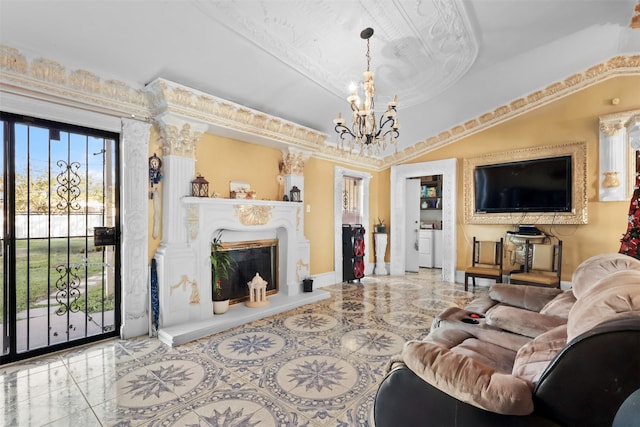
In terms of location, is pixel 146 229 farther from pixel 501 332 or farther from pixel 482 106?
pixel 482 106

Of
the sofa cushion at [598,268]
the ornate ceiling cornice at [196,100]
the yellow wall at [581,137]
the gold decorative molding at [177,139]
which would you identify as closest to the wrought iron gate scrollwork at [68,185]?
the ornate ceiling cornice at [196,100]

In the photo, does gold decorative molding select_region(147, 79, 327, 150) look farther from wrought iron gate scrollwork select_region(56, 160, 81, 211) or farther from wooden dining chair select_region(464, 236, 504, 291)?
wooden dining chair select_region(464, 236, 504, 291)

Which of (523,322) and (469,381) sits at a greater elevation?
(469,381)

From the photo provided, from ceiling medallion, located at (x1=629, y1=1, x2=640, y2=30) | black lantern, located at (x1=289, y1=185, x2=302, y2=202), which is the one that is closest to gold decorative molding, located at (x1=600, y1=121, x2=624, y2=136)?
ceiling medallion, located at (x1=629, y1=1, x2=640, y2=30)

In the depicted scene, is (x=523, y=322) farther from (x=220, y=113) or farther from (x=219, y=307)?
(x=220, y=113)

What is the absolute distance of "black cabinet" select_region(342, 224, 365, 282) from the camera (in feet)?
18.2

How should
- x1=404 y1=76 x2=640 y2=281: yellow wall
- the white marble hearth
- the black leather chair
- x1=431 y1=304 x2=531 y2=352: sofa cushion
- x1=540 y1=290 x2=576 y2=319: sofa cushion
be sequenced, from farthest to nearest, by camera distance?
1. x1=404 y1=76 x2=640 y2=281: yellow wall
2. the white marble hearth
3. x1=540 y1=290 x2=576 y2=319: sofa cushion
4. x1=431 y1=304 x2=531 y2=352: sofa cushion
5. the black leather chair

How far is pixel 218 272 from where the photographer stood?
12.1ft

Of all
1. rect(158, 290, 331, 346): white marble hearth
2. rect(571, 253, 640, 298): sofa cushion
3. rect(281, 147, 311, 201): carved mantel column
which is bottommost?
rect(158, 290, 331, 346): white marble hearth

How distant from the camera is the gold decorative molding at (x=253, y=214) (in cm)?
378

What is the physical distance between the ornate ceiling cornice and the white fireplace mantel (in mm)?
976

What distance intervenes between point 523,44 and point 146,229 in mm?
4783

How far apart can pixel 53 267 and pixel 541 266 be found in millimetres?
6499

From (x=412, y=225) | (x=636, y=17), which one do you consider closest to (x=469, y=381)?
(x=636, y=17)
